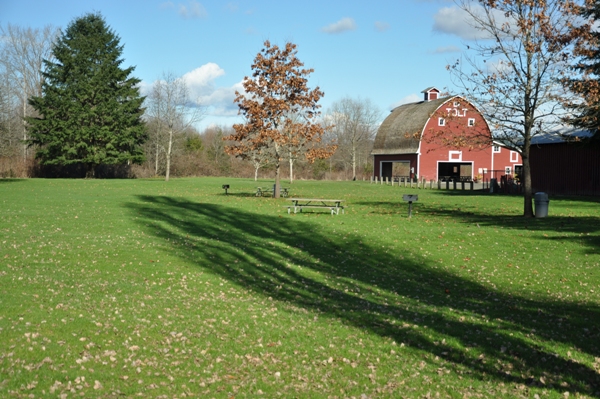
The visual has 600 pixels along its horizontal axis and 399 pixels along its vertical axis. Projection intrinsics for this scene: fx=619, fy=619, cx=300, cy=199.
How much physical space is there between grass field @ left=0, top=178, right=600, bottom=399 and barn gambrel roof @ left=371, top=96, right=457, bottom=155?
5186cm

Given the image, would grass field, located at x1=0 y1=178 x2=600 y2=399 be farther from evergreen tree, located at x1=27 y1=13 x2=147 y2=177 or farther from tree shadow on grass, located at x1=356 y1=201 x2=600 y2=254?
evergreen tree, located at x1=27 y1=13 x2=147 y2=177

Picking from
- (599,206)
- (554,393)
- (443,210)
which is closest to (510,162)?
(599,206)

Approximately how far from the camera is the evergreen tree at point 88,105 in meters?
64.4

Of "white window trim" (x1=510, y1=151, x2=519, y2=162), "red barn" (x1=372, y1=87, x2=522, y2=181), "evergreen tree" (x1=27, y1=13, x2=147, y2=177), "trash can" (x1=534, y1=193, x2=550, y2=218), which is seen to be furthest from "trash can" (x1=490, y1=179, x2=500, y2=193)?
"evergreen tree" (x1=27, y1=13, x2=147, y2=177)

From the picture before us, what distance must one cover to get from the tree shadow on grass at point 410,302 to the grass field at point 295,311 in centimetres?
5

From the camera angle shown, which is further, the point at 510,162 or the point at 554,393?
the point at 510,162

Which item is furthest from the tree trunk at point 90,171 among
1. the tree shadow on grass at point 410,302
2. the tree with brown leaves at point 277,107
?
the tree shadow on grass at point 410,302

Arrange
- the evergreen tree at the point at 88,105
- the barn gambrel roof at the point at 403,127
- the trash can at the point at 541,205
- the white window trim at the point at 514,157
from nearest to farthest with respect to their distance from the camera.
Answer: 1. the trash can at the point at 541,205
2. the evergreen tree at the point at 88,105
3. the barn gambrel roof at the point at 403,127
4. the white window trim at the point at 514,157

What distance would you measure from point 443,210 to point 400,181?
38928 mm

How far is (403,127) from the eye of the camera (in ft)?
251

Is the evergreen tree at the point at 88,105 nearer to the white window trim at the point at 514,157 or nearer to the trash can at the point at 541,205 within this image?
the white window trim at the point at 514,157

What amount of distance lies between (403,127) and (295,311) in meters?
67.9

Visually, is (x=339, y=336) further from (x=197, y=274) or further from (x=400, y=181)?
(x=400, y=181)

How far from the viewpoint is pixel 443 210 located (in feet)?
103
